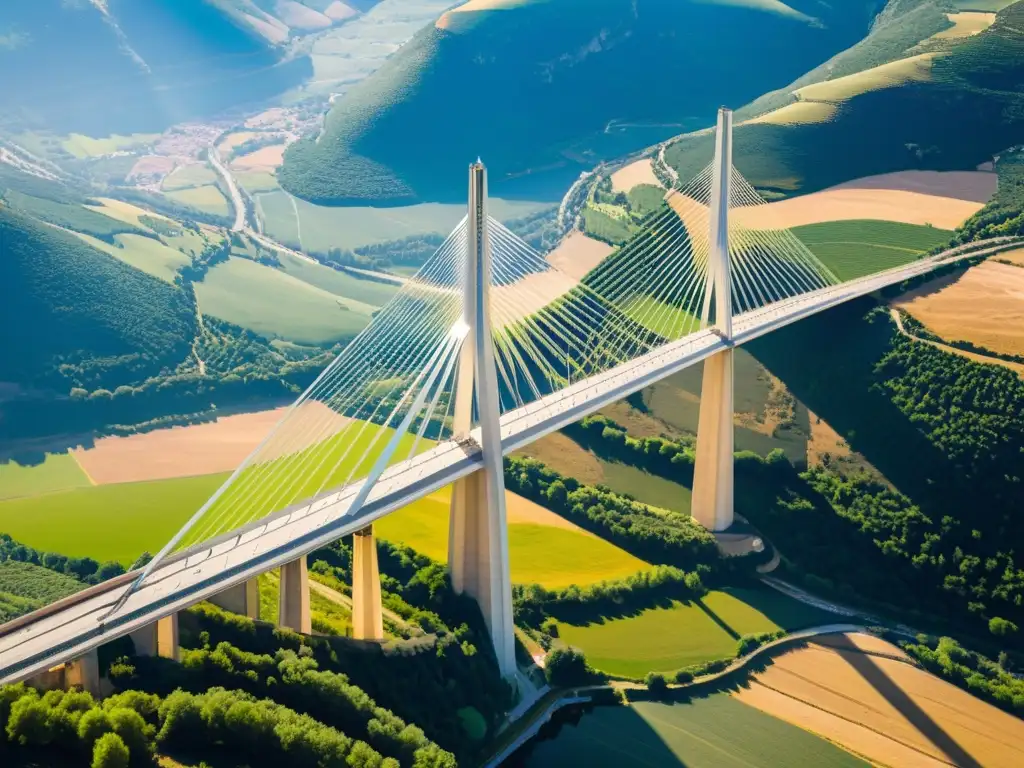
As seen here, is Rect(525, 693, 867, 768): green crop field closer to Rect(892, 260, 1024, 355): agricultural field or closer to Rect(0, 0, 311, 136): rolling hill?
Rect(892, 260, 1024, 355): agricultural field

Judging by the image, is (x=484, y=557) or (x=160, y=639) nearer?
(x=160, y=639)

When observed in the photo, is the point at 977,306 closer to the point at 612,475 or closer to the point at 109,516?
the point at 612,475

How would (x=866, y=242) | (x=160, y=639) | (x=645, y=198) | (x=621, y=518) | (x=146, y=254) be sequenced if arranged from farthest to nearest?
1. (x=146, y=254)
2. (x=645, y=198)
3. (x=866, y=242)
4. (x=621, y=518)
5. (x=160, y=639)

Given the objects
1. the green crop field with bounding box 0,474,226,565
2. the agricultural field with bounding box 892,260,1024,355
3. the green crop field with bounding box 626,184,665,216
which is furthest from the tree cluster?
the green crop field with bounding box 626,184,665,216

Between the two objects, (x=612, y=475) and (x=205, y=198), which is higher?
(x=205, y=198)

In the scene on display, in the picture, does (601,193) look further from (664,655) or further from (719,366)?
(664,655)

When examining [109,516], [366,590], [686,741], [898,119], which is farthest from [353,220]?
[686,741]
